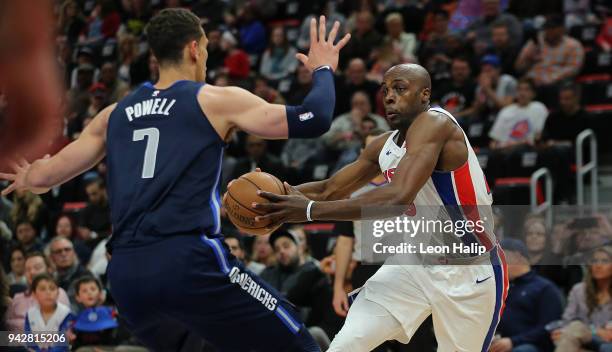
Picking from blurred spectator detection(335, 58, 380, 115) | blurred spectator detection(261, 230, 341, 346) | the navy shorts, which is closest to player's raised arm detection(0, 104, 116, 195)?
the navy shorts

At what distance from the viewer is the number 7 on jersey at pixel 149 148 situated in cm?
372

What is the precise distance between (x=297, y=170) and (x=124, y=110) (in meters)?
7.61

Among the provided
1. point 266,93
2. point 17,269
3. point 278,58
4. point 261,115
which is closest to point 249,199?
point 261,115

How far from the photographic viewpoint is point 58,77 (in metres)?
1.27

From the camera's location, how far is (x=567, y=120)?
35.1 feet

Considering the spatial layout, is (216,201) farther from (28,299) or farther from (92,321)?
(28,299)

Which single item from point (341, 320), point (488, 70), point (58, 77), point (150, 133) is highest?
point (58, 77)

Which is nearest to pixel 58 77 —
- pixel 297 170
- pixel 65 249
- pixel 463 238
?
pixel 463 238

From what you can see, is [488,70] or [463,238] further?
[488,70]

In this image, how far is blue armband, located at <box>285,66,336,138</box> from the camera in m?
3.80

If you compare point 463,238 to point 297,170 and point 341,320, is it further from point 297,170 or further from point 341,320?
point 297,170

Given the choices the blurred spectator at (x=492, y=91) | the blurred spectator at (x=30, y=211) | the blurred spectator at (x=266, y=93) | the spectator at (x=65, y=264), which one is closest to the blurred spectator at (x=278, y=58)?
the blurred spectator at (x=266, y=93)

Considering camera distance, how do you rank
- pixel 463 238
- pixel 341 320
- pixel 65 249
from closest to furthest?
pixel 463 238 → pixel 341 320 → pixel 65 249

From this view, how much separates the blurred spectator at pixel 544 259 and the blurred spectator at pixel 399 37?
5.30 m
